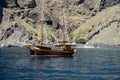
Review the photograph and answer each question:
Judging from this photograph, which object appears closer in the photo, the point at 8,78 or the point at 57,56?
the point at 8,78

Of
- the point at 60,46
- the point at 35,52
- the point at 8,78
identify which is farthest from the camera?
the point at 60,46

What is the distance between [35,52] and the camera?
16575 centimetres

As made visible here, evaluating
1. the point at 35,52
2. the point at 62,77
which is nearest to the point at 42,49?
the point at 35,52

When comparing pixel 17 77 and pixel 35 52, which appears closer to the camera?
pixel 17 77

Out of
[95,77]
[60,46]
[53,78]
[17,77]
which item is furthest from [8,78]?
[60,46]

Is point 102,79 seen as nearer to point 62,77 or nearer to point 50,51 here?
point 62,77

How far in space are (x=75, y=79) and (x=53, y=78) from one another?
4860 mm

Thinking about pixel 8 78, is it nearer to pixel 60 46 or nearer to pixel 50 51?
pixel 50 51

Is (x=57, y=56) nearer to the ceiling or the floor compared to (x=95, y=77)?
nearer to the floor

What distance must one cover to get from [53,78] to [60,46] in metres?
98.7

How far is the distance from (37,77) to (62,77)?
5613 mm

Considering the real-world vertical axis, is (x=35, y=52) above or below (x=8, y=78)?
below

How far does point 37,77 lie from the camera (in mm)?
80375

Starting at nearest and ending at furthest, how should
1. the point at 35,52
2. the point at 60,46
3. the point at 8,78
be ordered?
the point at 8,78 < the point at 35,52 < the point at 60,46
